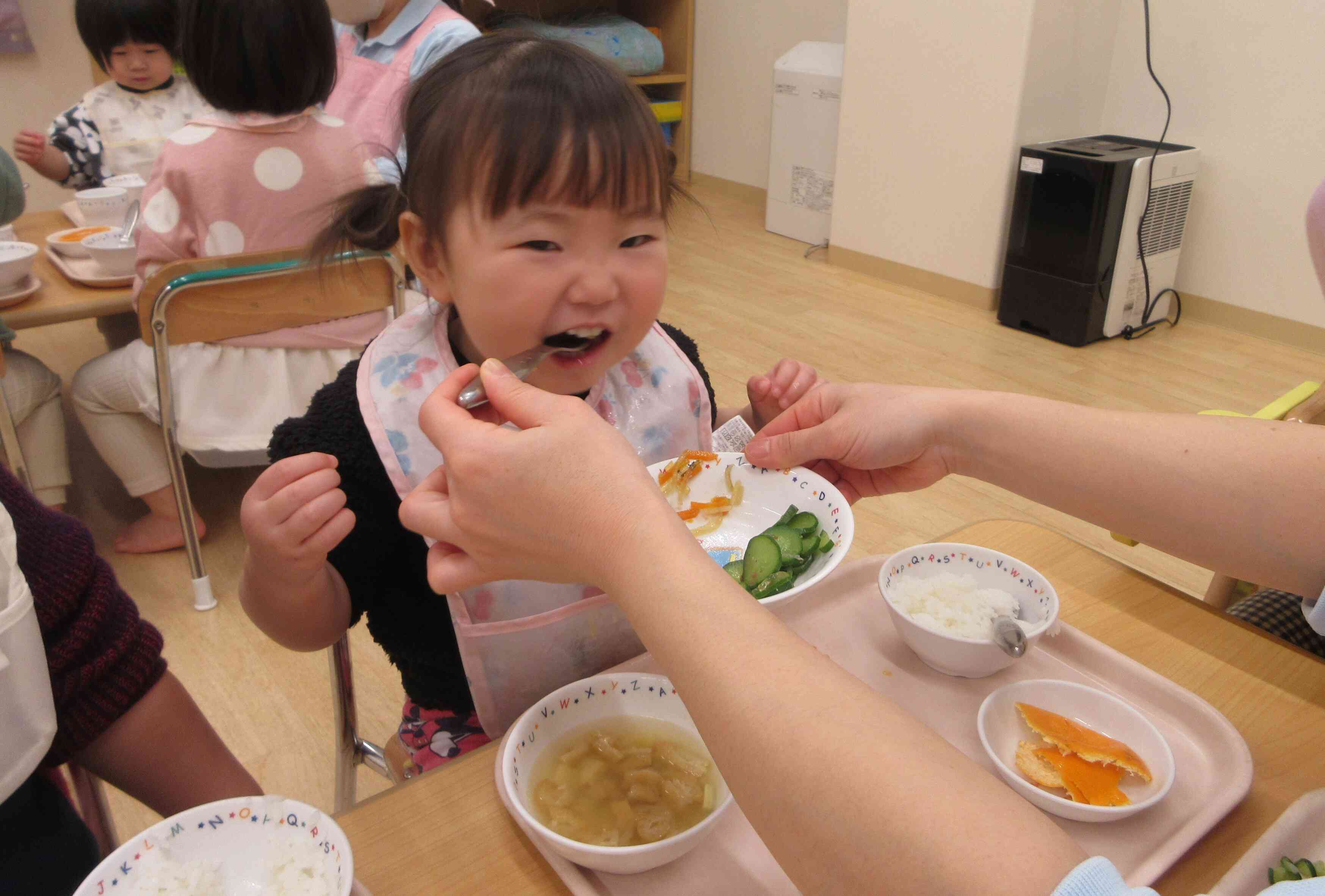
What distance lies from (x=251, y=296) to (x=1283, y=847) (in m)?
1.63

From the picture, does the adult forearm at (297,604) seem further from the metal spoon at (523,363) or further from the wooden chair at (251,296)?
the wooden chair at (251,296)

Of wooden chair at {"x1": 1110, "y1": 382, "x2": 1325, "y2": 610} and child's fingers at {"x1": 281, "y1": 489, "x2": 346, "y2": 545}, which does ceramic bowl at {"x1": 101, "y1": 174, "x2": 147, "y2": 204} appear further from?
wooden chair at {"x1": 1110, "y1": 382, "x2": 1325, "y2": 610}

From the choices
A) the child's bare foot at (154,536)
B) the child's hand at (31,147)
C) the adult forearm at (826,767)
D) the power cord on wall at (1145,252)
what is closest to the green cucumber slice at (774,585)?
the adult forearm at (826,767)

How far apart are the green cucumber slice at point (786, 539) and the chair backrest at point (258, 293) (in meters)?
0.95

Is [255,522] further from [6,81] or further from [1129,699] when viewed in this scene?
[6,81]

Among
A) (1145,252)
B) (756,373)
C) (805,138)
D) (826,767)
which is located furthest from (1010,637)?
(805,138)

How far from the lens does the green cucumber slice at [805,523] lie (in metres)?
0.85

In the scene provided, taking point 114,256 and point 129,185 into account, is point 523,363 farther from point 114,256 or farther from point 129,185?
point 129,185

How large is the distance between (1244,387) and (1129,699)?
2715 millimetres

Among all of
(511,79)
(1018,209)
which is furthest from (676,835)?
(1018,209)

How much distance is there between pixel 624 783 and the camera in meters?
0.68

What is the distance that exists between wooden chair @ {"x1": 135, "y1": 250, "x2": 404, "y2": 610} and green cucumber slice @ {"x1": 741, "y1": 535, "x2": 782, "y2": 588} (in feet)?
3.05

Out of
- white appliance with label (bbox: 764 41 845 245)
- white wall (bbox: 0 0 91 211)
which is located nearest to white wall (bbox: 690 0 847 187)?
white appliance with label (bbox: 764 41 845 245)

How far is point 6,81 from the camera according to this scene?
430 centimetres
